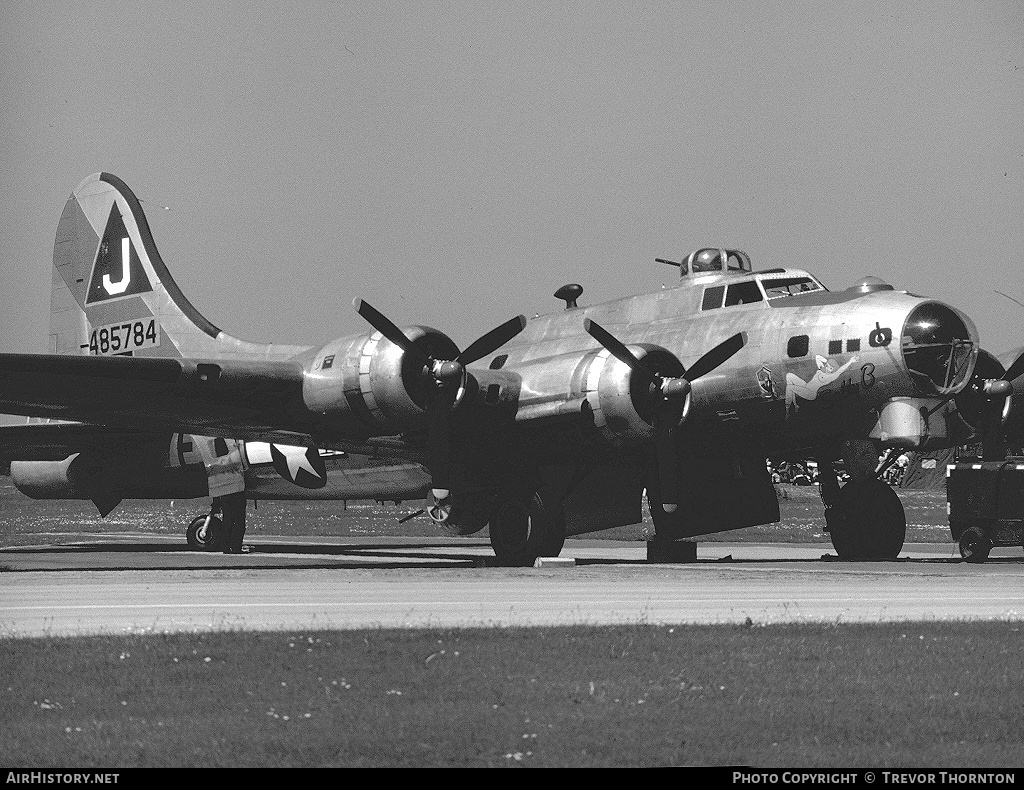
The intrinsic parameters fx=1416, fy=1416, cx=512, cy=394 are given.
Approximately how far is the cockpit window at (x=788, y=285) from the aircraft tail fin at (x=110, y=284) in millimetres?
14274

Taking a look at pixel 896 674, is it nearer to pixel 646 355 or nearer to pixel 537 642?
pixel 537 642

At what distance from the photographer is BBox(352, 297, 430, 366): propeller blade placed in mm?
25234

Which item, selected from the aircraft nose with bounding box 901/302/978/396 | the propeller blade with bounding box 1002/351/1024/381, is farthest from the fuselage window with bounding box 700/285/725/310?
the propeller blade with bounding box 1002/351/1024/381

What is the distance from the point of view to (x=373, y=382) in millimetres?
25156

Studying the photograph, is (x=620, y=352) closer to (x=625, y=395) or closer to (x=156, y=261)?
(x=625, y=395)

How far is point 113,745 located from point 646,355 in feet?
59.6

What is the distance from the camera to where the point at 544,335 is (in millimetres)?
29625

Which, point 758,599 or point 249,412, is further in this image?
point 249,412

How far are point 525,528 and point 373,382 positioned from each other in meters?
4.19

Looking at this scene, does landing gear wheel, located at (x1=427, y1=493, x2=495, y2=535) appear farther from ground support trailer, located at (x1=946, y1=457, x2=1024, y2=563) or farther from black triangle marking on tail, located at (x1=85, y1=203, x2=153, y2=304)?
black triangle marking on tail, located at (x1=85, y1=203, x2=153, y2=304)

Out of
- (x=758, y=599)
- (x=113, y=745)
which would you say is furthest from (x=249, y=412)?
(x=113, y=745)

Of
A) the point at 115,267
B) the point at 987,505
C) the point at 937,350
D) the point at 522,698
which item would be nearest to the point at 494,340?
the point at 937,350

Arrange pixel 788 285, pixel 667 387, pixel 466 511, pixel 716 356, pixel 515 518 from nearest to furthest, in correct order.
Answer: pixel 667 387
pixel 716 356
pixel 515 518
pixel 788 285
pixel 466 511

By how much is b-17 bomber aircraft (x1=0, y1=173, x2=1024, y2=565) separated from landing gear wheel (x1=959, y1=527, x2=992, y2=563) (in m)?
1.91
